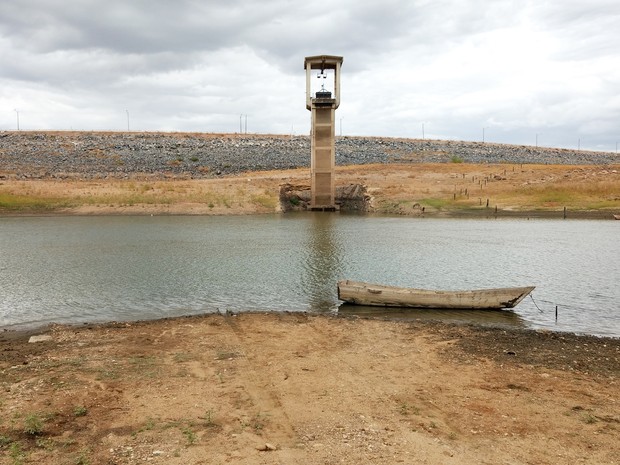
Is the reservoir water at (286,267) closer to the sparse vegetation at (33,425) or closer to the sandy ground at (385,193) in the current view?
the sparse vegetation at (33,425)

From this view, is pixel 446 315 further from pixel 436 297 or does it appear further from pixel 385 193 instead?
pixel 385 193

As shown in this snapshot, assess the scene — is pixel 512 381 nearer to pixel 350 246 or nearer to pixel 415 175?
pixel 350 246

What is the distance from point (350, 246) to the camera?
33062 mm

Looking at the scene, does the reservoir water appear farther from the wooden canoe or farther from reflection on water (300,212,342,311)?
the wooden canoe

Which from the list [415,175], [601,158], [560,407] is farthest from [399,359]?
[601,158]

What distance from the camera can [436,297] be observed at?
1791 cm

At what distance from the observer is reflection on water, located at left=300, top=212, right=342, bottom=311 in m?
20.2

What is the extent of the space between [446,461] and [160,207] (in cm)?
5233

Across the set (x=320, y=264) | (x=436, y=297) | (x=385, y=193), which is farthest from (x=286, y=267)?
(x=385, y=193)

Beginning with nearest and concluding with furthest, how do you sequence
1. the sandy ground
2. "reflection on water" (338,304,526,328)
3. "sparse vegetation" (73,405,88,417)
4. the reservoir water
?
"sparse vegetation" (73,405,88,417), "reflection on water" (338,304,526,328), the reservoir water, the sandy ground

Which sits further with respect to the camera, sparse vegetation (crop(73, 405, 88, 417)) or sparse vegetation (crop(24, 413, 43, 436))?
sparse vegetation (crop(73, 405, 88, 417))

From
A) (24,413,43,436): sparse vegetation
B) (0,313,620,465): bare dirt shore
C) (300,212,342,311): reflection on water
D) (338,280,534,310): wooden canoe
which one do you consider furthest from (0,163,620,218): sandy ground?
(24,413,43,436): sparse vegetation

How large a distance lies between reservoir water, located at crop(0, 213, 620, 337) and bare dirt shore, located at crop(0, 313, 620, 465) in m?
3.14

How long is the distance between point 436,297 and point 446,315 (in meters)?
0.67
